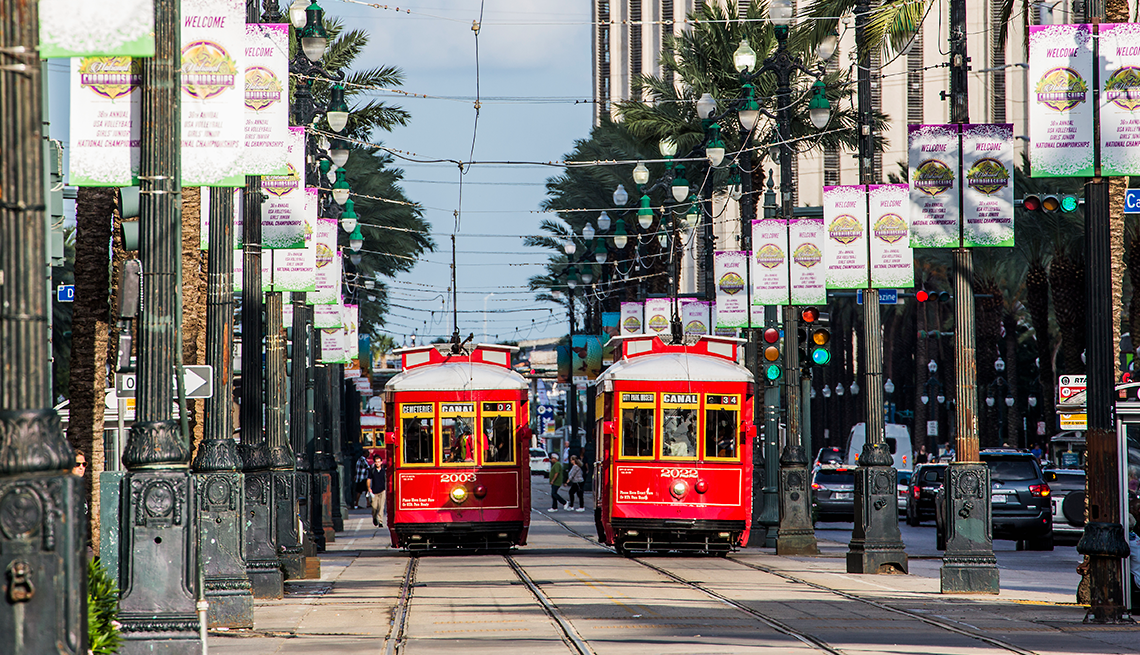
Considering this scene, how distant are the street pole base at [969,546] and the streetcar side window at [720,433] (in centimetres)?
692

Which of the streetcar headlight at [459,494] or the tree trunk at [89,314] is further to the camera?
the streetcar headlight at [459,494]

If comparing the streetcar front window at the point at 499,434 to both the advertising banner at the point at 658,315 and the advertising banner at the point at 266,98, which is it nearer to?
the advertising banner at the point at 266,98

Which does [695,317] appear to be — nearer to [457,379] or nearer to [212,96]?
[457,379]

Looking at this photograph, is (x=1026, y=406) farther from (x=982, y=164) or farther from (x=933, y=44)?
(x=982, y=164)

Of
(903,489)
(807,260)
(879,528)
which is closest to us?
(879,528)

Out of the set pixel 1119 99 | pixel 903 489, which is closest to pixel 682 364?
pixel 1119 99

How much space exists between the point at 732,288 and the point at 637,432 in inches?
298

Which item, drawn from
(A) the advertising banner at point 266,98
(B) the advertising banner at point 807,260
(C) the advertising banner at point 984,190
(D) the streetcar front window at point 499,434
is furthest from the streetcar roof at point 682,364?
(A) the advertising banner at point 266,98

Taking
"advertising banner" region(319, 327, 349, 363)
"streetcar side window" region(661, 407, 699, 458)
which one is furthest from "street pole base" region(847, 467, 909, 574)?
"advertising banner" region(319, 327, 349, 363)

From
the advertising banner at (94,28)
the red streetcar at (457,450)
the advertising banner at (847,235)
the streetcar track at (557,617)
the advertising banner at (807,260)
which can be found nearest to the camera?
the advertising banner at (94,28)

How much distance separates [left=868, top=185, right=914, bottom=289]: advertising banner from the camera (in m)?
23.9

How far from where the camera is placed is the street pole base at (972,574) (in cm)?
2034

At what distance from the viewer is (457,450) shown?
28328 mm

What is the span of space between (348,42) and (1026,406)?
58.7m
